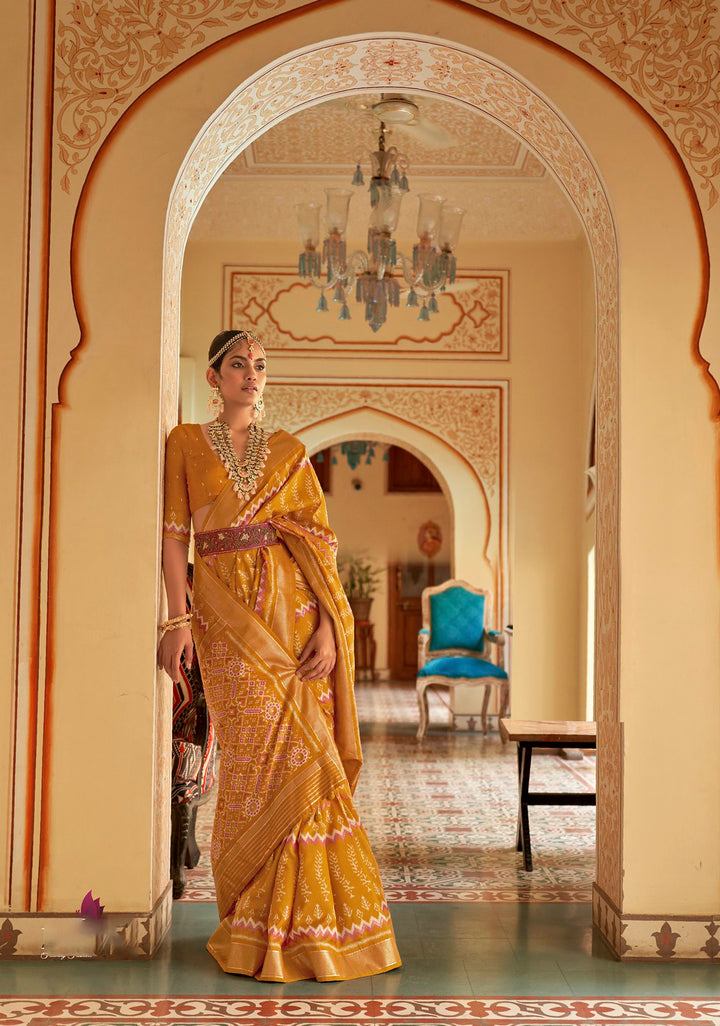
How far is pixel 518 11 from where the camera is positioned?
10.5 feet

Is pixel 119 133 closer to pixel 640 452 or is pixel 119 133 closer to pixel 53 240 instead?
pixel 53 240

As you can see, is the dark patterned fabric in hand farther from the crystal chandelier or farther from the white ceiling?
the white ceiling

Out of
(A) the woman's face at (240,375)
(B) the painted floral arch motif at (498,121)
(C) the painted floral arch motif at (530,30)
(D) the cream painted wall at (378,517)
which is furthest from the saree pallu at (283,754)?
(D) the cream painted wall at (378,517)

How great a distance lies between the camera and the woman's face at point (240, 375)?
3.21m

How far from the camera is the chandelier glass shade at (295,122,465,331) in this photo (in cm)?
570

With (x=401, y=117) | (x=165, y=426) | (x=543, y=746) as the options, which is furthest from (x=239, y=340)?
(x=401, y=117)

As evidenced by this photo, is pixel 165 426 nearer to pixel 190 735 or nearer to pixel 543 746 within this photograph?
pixel 190 735

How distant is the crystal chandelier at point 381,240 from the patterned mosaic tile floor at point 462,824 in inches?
106

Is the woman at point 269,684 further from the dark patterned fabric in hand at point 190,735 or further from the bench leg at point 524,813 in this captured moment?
the bench leg at point 524,813

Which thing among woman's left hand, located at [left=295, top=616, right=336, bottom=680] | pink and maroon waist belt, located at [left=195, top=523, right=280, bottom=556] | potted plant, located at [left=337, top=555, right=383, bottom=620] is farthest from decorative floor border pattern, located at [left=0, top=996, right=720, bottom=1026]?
potted plant, located at [left=337, top=555, right=383, bottom=620]

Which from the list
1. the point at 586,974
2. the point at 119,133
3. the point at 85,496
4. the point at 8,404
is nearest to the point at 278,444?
the point at 85,496

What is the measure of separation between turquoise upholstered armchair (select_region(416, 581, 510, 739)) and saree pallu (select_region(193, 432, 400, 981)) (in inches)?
183

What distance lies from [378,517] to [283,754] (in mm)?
11370

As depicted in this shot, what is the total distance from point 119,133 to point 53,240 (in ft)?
1.28
